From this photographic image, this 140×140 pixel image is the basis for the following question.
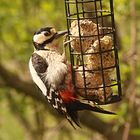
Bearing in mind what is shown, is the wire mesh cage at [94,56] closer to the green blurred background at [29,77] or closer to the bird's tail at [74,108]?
the bird's tail at [74,108]

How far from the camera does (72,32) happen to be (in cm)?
334

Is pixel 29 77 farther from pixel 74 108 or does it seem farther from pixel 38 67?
pixel 74 108

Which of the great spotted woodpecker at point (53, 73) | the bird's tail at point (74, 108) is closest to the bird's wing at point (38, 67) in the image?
the great spotted woodpecker at point (53, 73)

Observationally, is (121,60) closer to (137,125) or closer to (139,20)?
(137,125)

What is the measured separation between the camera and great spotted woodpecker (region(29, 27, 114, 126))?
3.38 metres

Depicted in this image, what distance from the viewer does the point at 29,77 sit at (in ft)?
21.9

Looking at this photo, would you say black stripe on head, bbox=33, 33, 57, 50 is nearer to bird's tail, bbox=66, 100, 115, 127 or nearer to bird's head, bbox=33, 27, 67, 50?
bird's head, bbox=33, 27, 67, 50

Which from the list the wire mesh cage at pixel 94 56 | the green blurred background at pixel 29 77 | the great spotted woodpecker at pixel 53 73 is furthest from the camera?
the green blurred background at pixel 29 77

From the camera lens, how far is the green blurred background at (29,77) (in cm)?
521

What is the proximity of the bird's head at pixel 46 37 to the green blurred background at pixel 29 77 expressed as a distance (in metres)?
1.33

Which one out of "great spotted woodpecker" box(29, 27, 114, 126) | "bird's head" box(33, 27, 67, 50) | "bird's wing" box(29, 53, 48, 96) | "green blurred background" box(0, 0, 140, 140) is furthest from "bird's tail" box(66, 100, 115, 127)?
"green blurred background" box(0, 0, 140, 140)

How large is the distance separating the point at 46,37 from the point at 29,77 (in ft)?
10.6

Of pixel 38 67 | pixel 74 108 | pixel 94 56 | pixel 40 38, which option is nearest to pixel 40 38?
pixel 40 38

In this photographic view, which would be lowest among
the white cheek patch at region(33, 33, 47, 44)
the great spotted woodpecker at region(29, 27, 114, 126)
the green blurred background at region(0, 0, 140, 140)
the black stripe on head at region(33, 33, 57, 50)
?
the green blurred background at region(0, 0, 140, 140)
